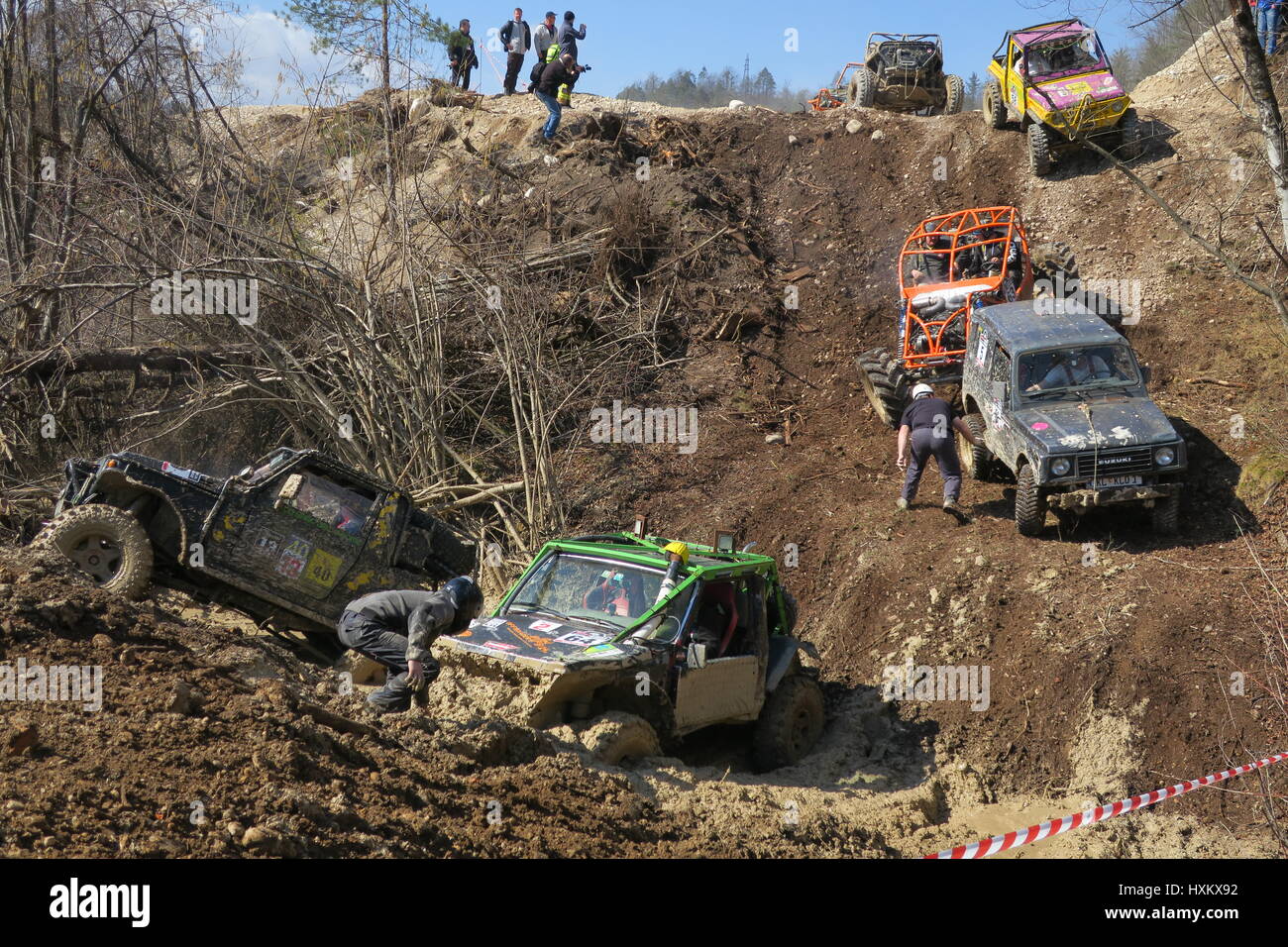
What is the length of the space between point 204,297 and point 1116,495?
9.40 m

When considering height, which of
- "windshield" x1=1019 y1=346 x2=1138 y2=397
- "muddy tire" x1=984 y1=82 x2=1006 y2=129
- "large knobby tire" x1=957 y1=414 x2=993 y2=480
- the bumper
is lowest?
the bumper

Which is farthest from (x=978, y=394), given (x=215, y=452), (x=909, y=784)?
(x=215, y=452)

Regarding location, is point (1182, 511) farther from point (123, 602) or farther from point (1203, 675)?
point (123, 602)

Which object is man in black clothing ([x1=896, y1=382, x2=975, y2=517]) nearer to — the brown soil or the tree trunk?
the brown soil

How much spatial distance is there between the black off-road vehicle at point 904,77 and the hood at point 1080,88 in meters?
6.10

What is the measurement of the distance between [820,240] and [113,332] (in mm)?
11750

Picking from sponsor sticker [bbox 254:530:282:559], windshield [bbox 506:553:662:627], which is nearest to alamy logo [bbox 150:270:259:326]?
sponsor sticker [bbox 254:530:282:559]

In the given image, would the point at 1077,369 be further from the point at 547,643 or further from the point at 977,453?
the point at 547,643

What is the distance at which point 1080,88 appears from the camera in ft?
59.0

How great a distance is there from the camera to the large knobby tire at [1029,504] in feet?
35.9

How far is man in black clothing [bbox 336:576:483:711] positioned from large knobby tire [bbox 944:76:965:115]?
19964mm

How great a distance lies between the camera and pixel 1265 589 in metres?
9.52

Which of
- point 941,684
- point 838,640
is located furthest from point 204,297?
point 941,684

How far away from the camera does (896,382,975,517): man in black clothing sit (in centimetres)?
1181
